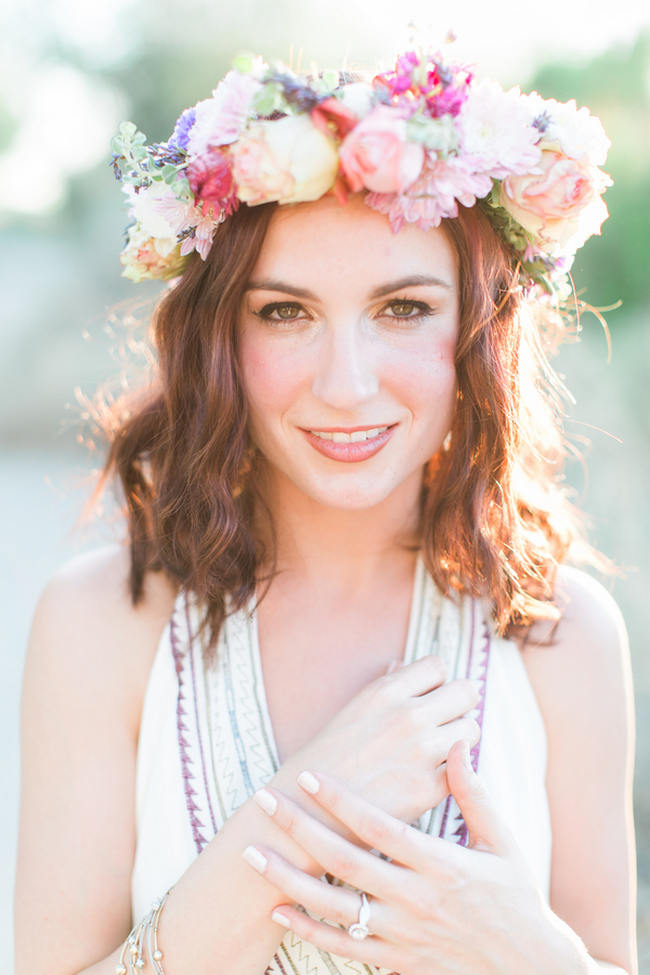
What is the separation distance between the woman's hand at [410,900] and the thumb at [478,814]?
31 millimetres

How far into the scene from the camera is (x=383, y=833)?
1465mm

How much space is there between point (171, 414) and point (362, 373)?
47 cm

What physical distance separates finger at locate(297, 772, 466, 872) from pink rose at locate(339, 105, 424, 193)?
0.98 meters

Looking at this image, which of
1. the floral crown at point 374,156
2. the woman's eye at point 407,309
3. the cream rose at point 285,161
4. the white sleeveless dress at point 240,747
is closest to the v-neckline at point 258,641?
the white sleeveless dress at point 240,747

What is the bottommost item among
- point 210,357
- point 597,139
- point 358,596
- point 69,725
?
point 69,725

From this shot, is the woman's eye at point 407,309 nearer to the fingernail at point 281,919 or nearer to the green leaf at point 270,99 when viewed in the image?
the green leaf at point 270,99

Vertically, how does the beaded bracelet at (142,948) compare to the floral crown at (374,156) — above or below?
below

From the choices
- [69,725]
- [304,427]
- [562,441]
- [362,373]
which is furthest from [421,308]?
[69,725]

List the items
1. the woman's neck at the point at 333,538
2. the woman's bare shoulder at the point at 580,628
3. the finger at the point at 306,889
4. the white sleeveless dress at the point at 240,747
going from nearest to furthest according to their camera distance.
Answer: the finger at the point at 306,889 < the white sleeveless dress at the point at 240,747 < the woman's bare shoulder at the point at 580,628 < the woman's neck at the point at 333,538

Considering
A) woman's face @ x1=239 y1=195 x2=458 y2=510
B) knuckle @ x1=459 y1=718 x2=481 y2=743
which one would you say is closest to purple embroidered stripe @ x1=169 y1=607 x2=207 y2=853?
woman's face @ x1=239 y1=195 x2=458 y2=510

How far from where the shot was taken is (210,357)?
1.74m

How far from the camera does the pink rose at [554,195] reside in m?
1.64

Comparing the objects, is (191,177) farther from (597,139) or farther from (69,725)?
(69,725)

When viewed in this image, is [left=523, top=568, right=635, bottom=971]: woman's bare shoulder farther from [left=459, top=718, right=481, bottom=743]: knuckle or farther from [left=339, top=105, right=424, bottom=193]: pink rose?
[left=339, top=105, right=424, bottom=193]: pink rose
